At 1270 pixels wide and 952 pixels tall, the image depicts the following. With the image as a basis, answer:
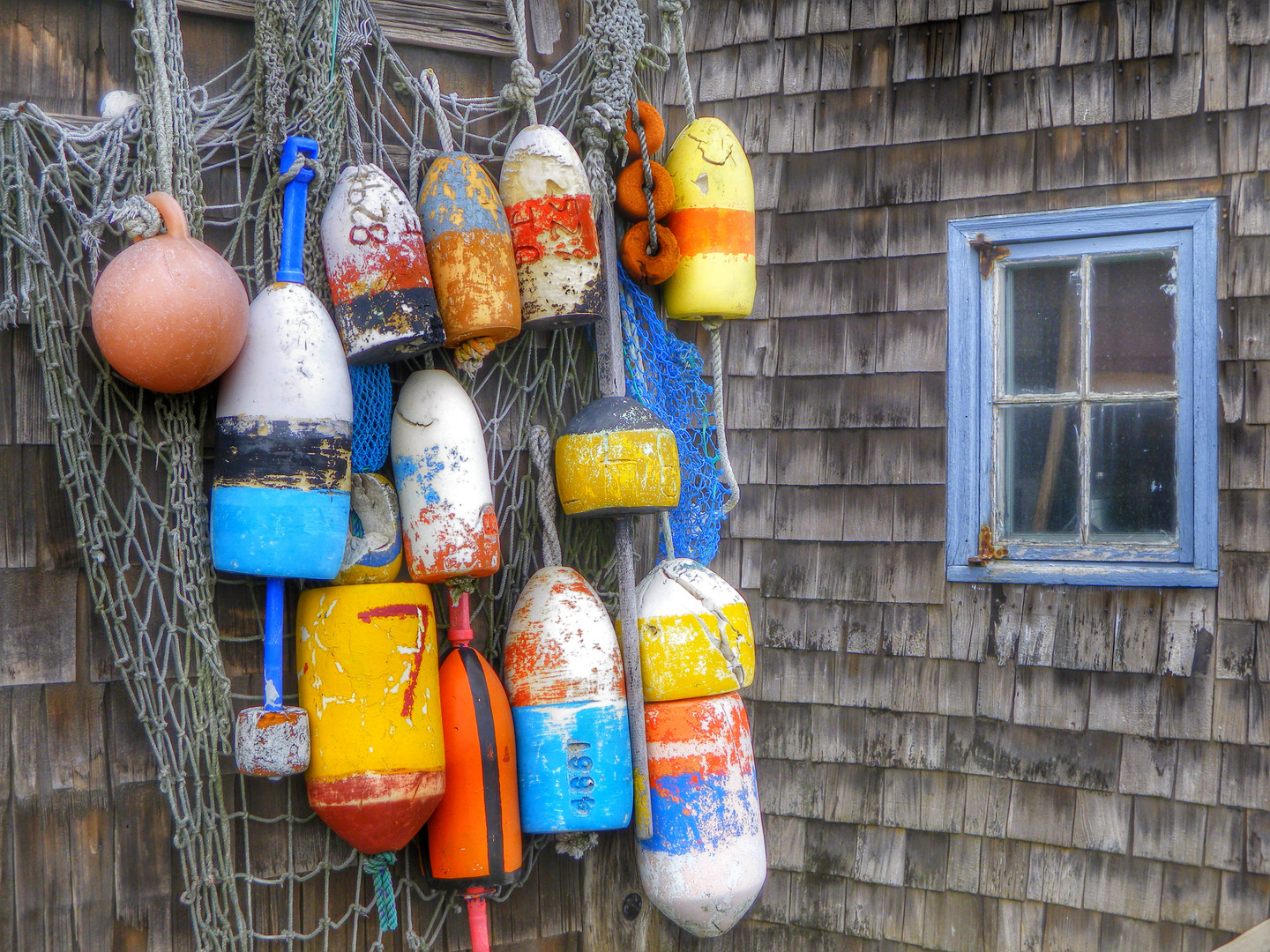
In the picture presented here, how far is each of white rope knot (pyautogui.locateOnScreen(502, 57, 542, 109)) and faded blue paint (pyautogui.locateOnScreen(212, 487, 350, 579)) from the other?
116cm

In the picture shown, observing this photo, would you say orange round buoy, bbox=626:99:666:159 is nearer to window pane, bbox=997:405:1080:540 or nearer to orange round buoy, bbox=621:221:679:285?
orange round buoy, bbox=621:221:679:285

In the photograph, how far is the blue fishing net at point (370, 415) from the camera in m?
2.43

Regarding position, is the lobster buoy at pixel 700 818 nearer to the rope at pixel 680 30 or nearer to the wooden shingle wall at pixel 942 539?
the wooden shingle wall at pixel 942 539

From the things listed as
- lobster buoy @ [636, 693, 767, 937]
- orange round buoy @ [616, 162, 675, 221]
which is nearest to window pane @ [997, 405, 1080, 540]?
lobster buoy @ [636, 693, 767, 937]

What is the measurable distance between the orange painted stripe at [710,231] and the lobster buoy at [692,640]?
0.89m

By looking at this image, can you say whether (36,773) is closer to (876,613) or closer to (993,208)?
(876,613)

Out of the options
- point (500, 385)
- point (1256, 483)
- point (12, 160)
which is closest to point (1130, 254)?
point (1256, 483)

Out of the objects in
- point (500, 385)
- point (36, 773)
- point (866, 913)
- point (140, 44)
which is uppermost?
point (140, 44)

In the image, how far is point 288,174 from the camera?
91.0 inches

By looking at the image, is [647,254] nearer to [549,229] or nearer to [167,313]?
[549,229]

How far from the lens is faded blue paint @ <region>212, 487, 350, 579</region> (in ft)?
7.09

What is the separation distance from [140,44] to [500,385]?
43.8 inches

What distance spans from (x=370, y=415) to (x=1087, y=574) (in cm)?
185

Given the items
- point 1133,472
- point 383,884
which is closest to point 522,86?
point 1133,472
